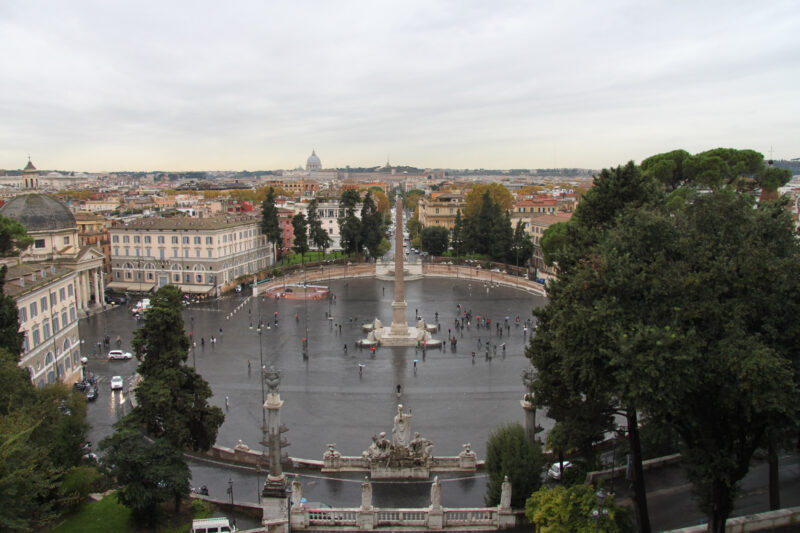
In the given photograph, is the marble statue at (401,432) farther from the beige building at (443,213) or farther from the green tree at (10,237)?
the beige building at (443,213)

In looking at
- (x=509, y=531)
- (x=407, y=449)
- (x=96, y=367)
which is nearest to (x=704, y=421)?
(x=509, y=531)

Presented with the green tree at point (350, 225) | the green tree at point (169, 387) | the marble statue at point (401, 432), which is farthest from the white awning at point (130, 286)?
the marble statue at point (401, 432)

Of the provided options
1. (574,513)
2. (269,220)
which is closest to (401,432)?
(574,513)

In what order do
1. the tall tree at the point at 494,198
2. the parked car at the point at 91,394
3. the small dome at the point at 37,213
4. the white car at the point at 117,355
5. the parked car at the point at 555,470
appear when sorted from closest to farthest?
the parked car at the point at 555,470, the parked car at the point at 91,394, the white car at the point at 117,355, the small dome at the point at 37,213, the tall tree at the point at 494,198

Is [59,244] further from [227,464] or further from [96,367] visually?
[227,464]

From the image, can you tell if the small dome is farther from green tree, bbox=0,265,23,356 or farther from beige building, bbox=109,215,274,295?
green tree, bbox=0,265,23,356

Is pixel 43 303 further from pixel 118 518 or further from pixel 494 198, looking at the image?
pixel 494 198
